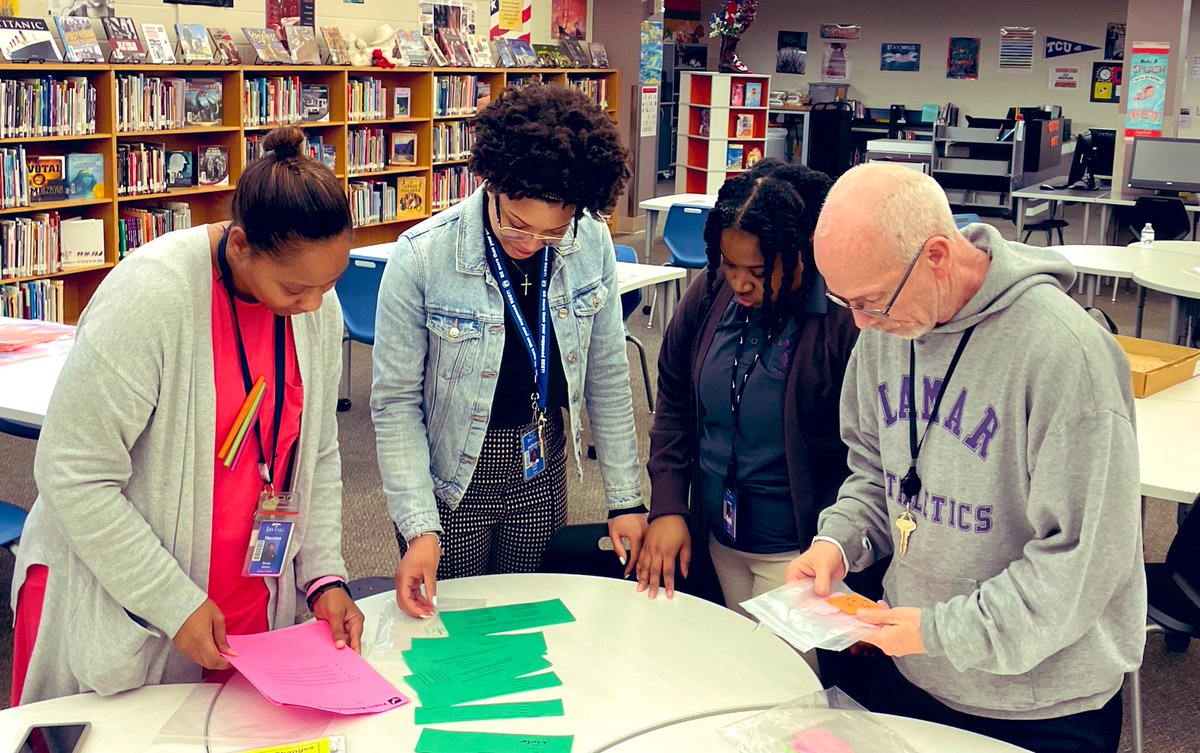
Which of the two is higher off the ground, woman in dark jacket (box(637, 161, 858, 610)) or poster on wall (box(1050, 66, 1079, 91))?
poster on wall (box(1050, 66, 1079, 91))

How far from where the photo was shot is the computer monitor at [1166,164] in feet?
27.7

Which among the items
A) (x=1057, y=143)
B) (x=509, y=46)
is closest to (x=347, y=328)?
(x=509, y=46)

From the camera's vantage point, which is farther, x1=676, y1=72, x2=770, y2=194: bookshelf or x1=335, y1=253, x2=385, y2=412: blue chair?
x1=676, y1=72, x2=770, y2=194: bookshelf

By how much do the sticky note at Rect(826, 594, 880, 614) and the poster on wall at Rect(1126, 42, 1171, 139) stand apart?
8520 mm

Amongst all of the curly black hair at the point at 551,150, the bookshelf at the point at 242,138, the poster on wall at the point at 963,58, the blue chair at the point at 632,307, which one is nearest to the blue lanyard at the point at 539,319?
the curly black hair at the point at 551,150

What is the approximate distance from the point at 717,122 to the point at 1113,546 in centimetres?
906

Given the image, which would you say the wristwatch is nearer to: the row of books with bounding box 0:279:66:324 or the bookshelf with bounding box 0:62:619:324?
the bookshelf with bounding box 0:62:619:324

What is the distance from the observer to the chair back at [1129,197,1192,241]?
26.7 feet

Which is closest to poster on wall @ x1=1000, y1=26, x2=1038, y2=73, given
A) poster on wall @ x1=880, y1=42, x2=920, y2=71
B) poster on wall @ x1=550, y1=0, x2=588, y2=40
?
poster on wall @ x1=880, y1=42, x2=920, y2=71

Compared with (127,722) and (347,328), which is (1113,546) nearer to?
(127,722)

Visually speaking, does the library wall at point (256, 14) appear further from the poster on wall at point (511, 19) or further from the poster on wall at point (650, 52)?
the poster on wall at point (650, 52)

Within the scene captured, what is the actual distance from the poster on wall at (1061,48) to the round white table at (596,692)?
14125 mm

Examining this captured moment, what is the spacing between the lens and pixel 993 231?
1.57m

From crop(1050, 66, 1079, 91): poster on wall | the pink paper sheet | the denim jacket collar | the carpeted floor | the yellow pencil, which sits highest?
crop(1050, 66, 1079, 91): poster on wall
